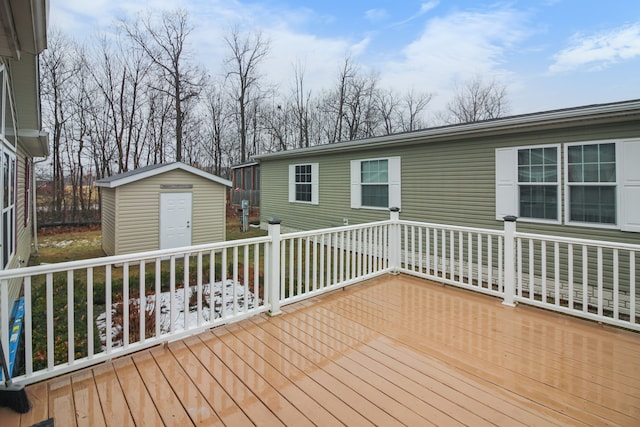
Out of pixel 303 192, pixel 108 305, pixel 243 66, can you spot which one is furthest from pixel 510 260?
pixel 243 66

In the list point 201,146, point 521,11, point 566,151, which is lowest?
point 566,151

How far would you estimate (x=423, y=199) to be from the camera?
→ 706 centimetres

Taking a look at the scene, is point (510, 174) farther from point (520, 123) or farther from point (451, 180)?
point (451, 180)

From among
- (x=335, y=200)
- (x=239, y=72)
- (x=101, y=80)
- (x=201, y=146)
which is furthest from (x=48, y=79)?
(x=335, y=200)

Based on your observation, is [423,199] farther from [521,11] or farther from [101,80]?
[101,80]

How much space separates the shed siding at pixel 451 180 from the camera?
5.01m

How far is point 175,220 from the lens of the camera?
8812mm

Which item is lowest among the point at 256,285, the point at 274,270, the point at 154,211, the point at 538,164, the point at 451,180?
the point at 256,285

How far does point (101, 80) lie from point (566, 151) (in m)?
18.4

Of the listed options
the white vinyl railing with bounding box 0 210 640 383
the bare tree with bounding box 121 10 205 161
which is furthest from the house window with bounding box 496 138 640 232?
the bare tree with bounding box 121 10 205 161

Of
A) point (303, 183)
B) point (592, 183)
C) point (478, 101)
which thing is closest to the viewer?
point (592, 183)

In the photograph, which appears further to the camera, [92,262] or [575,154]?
[575,154]

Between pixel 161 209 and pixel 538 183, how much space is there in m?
8.25

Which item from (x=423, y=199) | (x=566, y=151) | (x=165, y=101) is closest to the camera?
(x=566, y=151)
